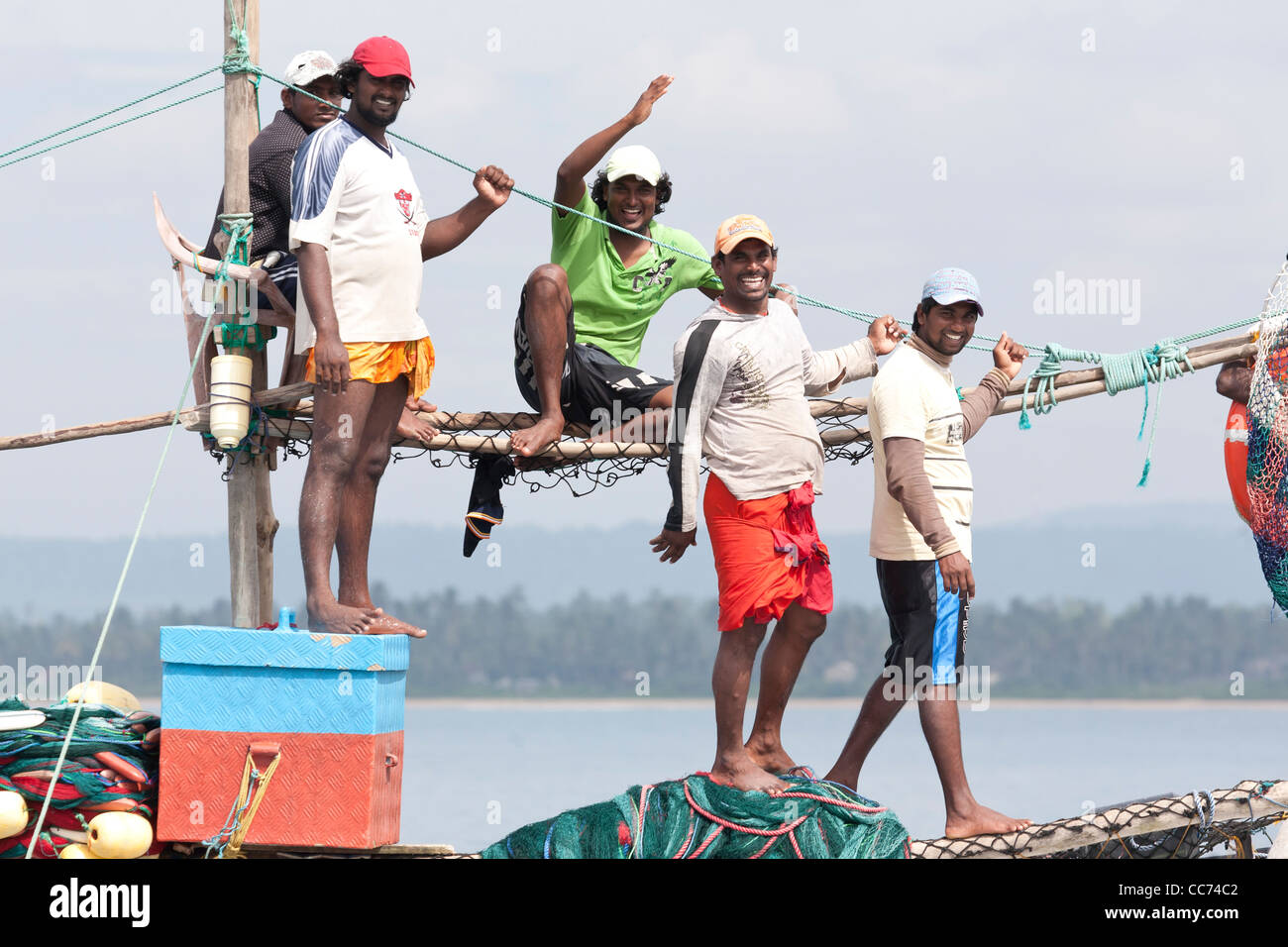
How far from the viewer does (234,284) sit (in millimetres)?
8055

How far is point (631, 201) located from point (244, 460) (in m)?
2.22

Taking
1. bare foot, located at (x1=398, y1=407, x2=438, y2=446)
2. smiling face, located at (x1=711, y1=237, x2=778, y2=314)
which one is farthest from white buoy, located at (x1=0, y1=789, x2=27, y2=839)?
smiling face, located at (x1=711, y1=237, x2=778, y2=314)

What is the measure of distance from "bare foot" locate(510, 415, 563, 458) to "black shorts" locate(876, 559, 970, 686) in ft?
6.13

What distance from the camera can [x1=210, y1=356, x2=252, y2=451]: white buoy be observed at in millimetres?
7840

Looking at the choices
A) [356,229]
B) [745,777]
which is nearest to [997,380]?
[745,777]

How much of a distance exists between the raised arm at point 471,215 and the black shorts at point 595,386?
2.65ft

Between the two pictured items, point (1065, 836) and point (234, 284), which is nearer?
point (1065, 836)

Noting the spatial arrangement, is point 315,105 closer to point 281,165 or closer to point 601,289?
point 281,165

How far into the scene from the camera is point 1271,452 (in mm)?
7516

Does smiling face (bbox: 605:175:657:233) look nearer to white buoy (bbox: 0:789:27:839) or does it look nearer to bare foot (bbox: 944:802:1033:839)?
bare foot (bbox: 944:802:1033:839)
